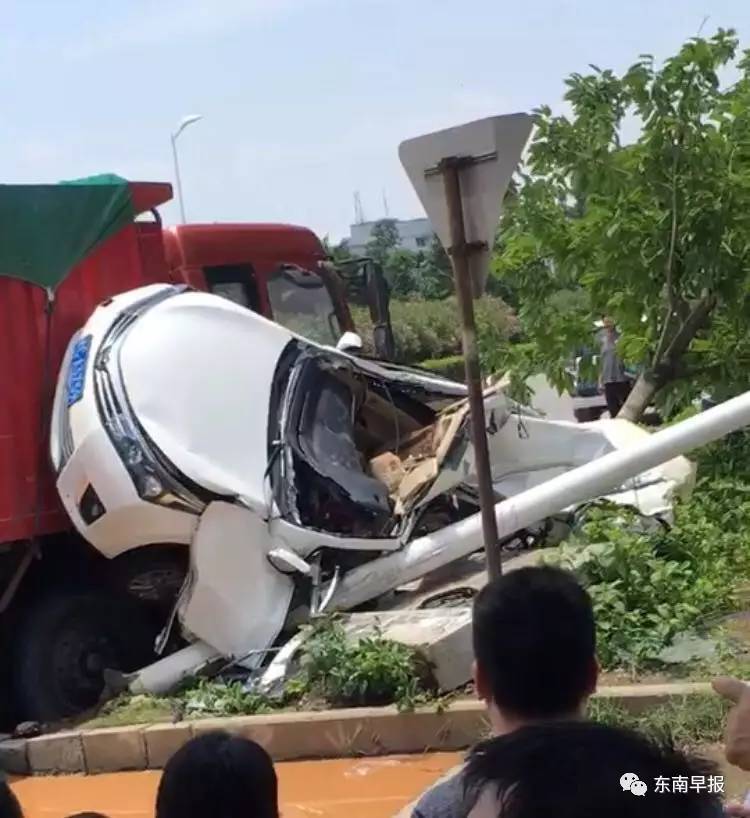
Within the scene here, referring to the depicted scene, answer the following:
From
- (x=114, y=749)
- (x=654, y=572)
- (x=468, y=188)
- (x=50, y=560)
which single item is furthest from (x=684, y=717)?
(x=50, y=560)

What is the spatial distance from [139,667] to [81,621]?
1.45ft

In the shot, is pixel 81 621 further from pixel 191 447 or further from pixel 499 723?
pixel 499 723

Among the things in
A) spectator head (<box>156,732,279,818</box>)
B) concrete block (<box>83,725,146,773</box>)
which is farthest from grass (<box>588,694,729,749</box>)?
spectator head (<box>156,732,279,818</box>)

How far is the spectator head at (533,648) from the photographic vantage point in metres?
2.61

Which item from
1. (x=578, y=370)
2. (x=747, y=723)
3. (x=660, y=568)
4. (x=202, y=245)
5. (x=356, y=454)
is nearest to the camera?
(x=747, y=723)

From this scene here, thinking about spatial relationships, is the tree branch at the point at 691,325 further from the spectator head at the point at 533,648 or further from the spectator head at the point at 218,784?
the spectator head at the point at 218,784

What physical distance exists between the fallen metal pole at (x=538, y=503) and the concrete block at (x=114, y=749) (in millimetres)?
1462

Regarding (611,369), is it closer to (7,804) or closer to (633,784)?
(7,804)

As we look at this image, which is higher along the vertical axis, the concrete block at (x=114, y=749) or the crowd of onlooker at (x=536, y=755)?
the crowd of onlooker at (x=536, y=755)

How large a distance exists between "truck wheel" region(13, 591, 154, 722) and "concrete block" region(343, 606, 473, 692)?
1373 millimetres

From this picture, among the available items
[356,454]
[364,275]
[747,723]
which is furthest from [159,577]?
[747,723]

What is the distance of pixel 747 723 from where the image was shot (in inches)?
85.3

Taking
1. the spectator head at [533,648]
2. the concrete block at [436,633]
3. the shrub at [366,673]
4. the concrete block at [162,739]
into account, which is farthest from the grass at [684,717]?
the spectator head at [533,648]

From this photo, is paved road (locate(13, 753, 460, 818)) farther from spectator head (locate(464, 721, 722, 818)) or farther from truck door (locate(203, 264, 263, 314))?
spectator head (locate(464, 721, 722, 818))
